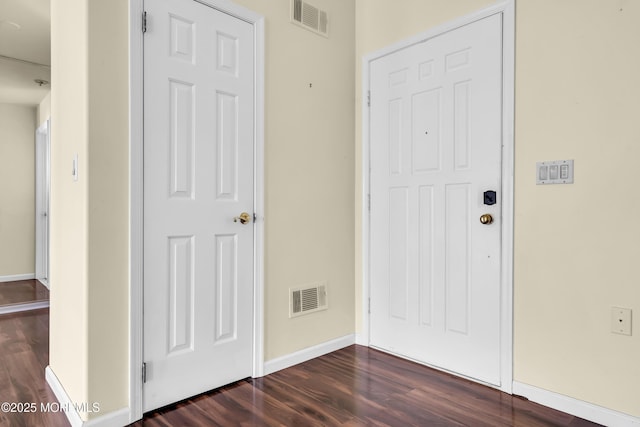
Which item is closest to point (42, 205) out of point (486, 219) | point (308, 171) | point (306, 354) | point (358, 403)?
point (308, 171)

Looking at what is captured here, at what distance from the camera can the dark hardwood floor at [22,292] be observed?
3768 mm

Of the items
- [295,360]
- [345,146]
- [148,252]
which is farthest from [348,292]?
[148,252]

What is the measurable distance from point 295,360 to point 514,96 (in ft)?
6.63

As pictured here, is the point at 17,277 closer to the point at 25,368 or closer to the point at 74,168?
the point at 25,368

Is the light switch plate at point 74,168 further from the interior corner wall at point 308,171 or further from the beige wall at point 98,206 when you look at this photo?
the interior corner wall at point 308,171

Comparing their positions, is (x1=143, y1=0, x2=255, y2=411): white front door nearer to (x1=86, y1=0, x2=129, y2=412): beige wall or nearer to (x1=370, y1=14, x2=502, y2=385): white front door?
(x1=86, y1=0, x2=129, y2=412): beige wall

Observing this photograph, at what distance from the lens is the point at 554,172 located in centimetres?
198

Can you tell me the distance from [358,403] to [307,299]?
31.0 inches

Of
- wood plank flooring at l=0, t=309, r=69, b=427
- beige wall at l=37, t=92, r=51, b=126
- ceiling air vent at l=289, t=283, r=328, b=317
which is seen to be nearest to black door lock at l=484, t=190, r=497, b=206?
ceiling air vent at l=289, t=283, r=328, b=317

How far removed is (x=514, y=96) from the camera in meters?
2.12

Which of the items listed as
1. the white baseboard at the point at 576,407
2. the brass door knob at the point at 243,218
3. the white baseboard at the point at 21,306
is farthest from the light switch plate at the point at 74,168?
the white baseboard at the point at 21,306

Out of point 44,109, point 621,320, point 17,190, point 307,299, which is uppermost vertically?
point 44,109

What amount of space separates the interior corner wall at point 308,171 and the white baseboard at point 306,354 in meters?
0.03

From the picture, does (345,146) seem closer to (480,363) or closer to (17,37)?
(480,363)
